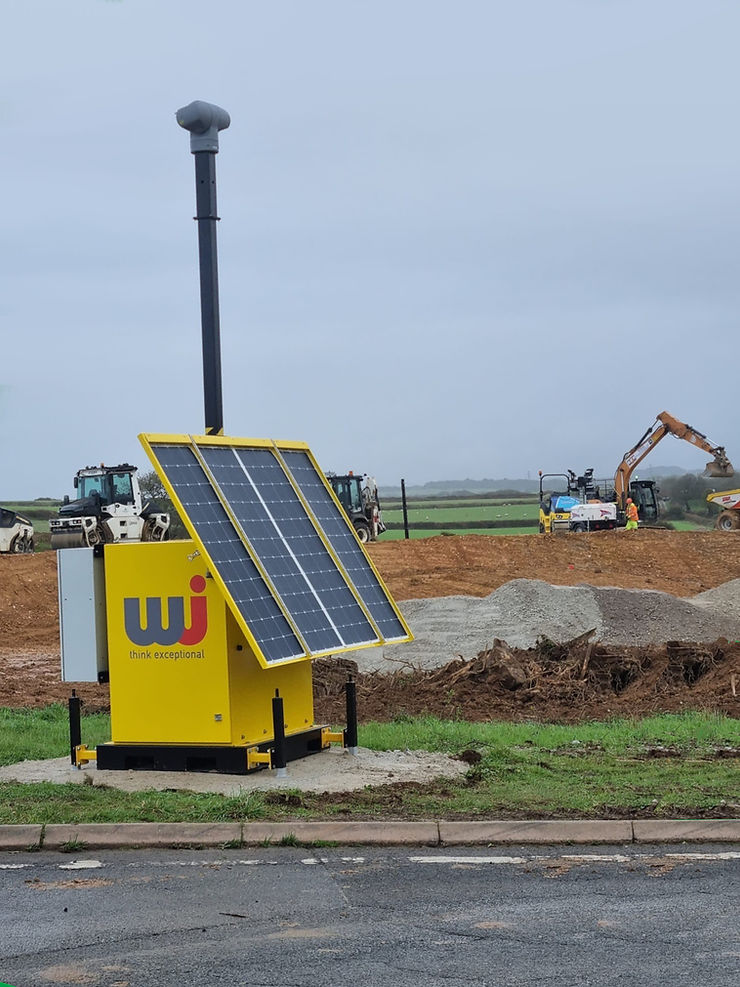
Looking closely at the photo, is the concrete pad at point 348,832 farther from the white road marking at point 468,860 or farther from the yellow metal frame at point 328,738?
the yellow metal frame at point 328,738

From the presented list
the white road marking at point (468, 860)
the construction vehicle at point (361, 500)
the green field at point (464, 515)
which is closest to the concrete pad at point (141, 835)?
the white road marking at point (468, 860)

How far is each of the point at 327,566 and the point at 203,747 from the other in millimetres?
1894

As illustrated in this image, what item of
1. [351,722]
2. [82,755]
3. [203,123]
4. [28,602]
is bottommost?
[82,755]

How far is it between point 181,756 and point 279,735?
840 mm

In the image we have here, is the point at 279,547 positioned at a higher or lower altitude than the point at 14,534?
lower

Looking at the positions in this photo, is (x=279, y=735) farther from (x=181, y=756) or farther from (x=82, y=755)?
(x=82, y=755)

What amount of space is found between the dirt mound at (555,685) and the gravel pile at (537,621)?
5.85 feet

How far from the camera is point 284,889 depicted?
7172 millimetres

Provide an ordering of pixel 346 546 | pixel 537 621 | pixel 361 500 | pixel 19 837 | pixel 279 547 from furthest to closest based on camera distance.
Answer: pixel 361 500 → pixel 537 621 → pixel 346 546 → pixel 279 547 → pixel 19 837

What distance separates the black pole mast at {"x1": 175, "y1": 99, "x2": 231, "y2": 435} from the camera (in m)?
12.6

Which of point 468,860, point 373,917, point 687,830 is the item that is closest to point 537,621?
point 687,830

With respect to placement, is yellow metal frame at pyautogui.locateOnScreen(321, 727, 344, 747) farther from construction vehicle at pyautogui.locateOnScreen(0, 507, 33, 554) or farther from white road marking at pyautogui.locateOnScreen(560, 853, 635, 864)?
construction vehicle at pyautogui.locateOnScreen(0, 507, 33, 554)

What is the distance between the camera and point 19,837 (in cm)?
842

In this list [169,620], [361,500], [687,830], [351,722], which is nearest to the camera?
[687,830]
